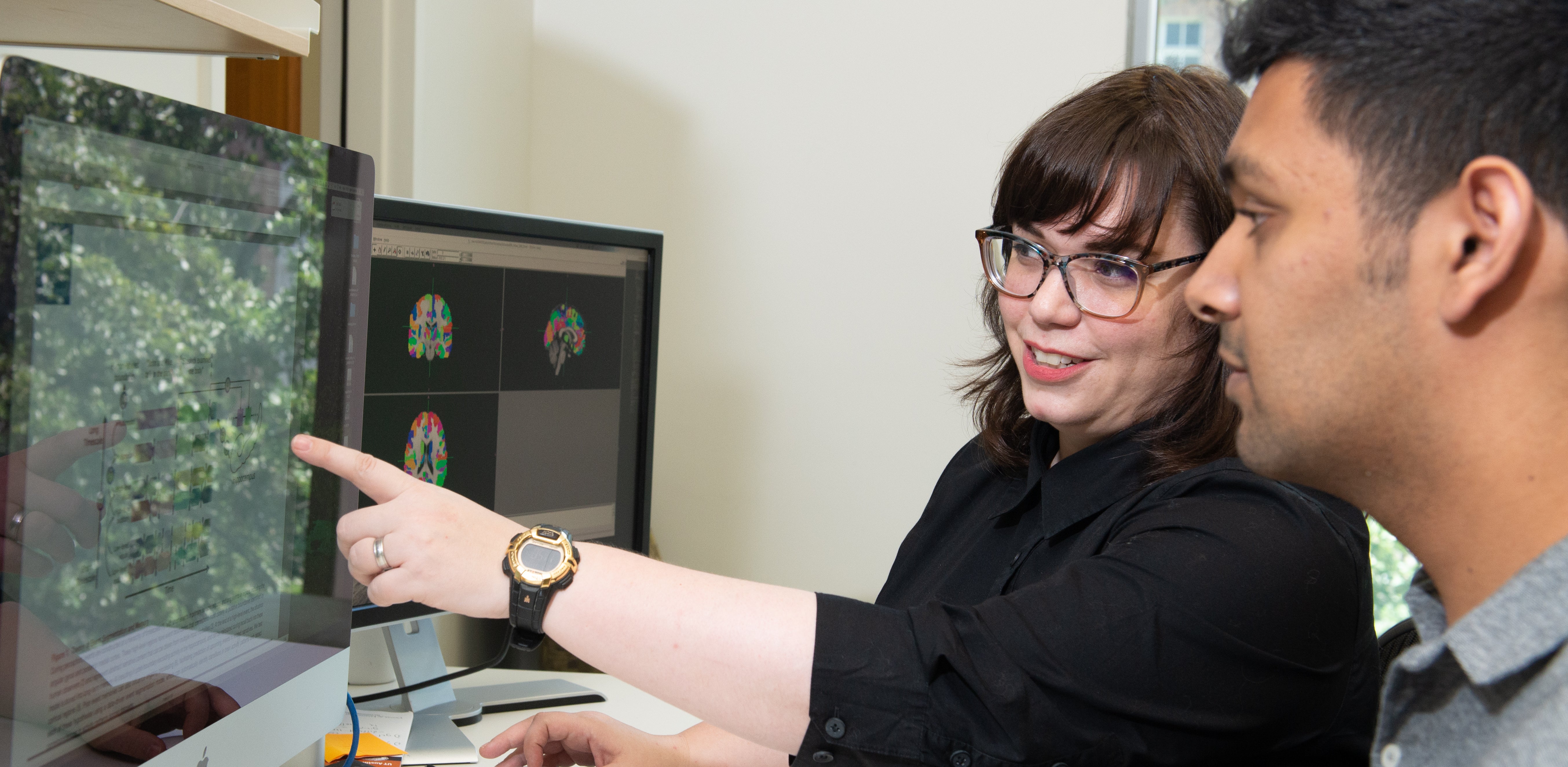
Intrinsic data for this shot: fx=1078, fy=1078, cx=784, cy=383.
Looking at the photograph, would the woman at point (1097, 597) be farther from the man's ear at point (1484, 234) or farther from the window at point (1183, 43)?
the window at point (1183, 43)

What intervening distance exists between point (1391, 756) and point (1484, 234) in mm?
321

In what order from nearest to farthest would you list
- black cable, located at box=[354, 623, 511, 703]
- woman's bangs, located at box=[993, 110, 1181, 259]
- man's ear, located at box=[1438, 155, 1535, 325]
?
1. man's ear, located at box=[1438, 155, 1535, 325]
2. woman's bangs, located at box=[993, 110, 1181, 259]
3. black cable, located at box=[354, 623, 511, 703]

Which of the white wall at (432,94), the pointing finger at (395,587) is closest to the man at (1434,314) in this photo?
the pointing finger at (395,587)

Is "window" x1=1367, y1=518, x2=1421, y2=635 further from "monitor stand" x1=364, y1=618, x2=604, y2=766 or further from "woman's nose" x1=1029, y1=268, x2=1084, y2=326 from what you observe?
"monitor stand" x1=364, y1=618, x2=604, y2=766

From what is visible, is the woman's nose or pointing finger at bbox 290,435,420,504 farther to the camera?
the woman's nose

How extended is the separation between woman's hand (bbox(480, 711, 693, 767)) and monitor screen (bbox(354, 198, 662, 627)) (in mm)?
199

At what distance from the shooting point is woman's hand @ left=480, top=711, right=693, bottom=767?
1097 millimetres

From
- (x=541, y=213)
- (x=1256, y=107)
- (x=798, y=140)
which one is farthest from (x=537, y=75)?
(x=1256, y=107)

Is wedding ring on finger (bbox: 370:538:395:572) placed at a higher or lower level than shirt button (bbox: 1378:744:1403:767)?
higher

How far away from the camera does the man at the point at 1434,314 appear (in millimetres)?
539

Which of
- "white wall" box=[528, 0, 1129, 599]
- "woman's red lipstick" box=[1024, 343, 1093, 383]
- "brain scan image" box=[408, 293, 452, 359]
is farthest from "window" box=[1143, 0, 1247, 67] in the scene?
"brain scan image" box=[408, 293, 452, 359]

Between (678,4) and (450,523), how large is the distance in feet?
4.59

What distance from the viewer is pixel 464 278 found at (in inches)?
48.7

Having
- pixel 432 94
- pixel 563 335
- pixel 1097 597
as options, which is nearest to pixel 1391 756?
pixel 1097 597
